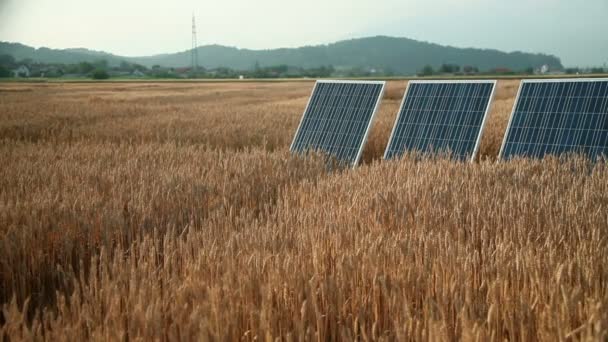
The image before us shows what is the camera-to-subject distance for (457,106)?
37.7 feet

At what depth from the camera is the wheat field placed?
3242 millimetres

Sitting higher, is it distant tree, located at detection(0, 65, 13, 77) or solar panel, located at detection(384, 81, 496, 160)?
distant tree, located at detection(0, 65, 13, 77)

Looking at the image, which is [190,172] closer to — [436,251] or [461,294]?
[436,251]

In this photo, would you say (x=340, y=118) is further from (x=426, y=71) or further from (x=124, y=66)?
(x=124, y=66)

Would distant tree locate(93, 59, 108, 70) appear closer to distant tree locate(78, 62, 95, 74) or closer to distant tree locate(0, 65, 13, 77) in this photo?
distant tree locate(78, 62, 95, 74)

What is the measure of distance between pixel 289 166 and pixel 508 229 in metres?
5.17

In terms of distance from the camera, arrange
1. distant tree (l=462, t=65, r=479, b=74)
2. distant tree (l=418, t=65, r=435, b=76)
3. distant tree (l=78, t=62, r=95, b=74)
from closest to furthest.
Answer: distant tree (l=418, t=65, r=435, b=76) → distant tree (l=78, t=62, r=95, b=74) → distant tree (l=462, t=65, r=479, b=74)

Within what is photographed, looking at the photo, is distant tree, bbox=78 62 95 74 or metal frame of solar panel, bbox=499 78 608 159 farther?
distant tree, bbox=78 62 95 74

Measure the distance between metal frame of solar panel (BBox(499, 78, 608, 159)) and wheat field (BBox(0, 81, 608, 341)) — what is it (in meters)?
0.81

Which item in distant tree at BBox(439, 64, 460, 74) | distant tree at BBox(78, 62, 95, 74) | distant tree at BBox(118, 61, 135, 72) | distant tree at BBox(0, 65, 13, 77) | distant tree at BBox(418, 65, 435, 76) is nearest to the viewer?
distant tree at BBox(0, 65, 13, 77)

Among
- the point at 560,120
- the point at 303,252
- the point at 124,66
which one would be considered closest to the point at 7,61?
the point at 560,120

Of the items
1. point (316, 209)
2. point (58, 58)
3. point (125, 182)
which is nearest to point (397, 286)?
point (316, 209)

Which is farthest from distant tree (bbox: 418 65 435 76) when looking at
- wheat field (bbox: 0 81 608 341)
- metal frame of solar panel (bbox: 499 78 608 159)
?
wheat field (bbox: 0 81 608 341)

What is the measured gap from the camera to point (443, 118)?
37.7 ft
